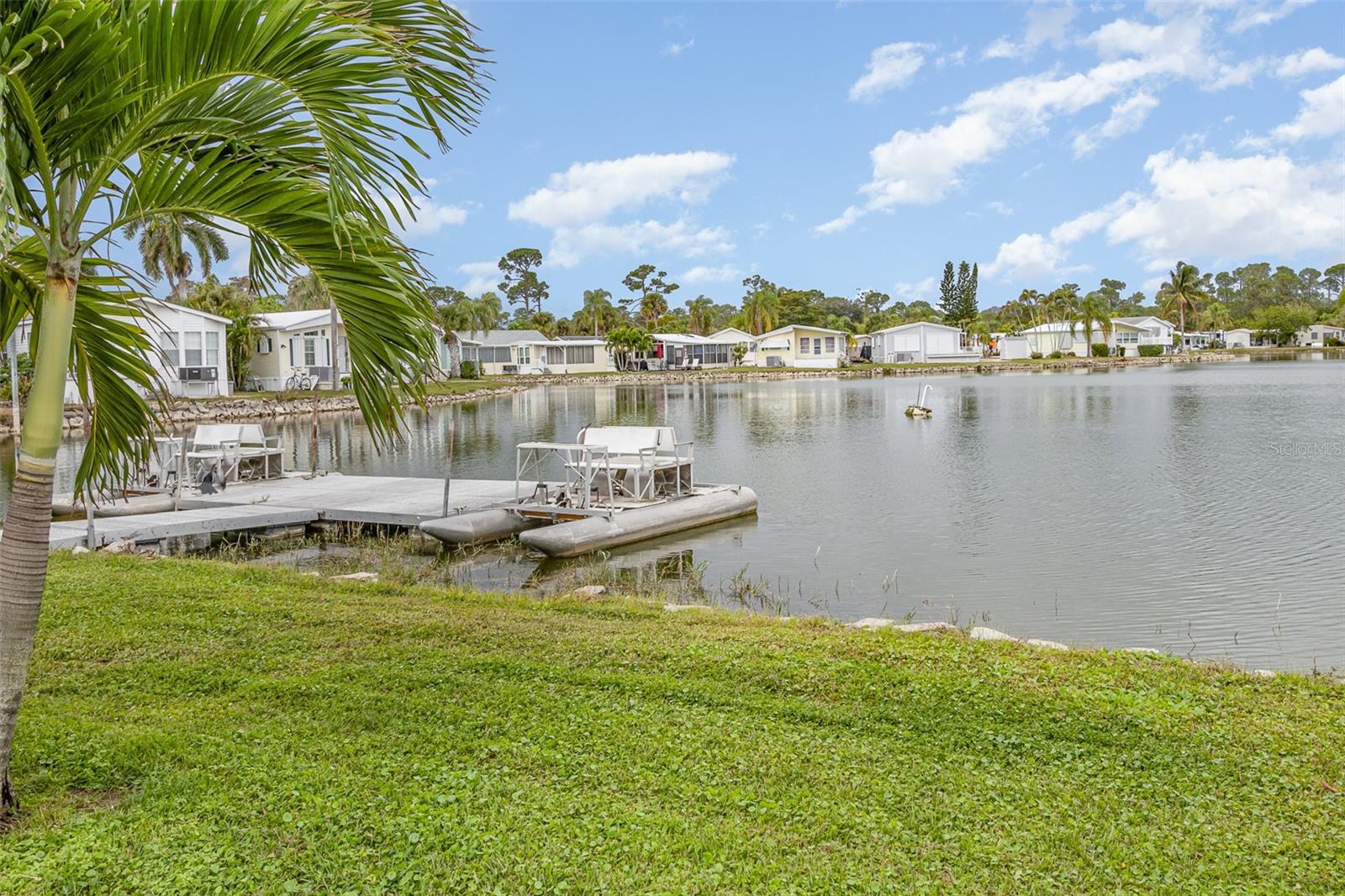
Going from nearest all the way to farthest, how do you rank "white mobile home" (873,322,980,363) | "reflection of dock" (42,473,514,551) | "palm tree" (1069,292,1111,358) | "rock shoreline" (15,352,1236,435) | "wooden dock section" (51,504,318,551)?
"wooden dock section" (51,504,318,551) < "reflection of dock" (42,473,514,551) < "rock shoreline" (15,352,1236,435) < "white mobile home" (873,322,980,363) < "palm tree" (1069,292,1111,358)

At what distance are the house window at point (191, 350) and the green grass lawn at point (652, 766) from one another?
1648 inches

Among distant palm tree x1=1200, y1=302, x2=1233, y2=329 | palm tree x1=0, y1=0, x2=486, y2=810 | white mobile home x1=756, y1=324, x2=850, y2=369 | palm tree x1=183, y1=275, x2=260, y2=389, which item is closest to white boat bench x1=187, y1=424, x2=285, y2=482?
palm tree x1=0, y1=0, x2=486, y2=810

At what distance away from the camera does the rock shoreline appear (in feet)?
144

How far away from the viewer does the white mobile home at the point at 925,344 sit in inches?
3969

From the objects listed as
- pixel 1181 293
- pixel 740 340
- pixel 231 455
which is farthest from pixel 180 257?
pixel 1181 293

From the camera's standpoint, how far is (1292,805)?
15.3ft

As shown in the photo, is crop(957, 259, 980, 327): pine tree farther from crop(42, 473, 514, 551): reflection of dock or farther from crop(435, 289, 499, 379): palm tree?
crop(42, 473, 514, 551): reflection of dock

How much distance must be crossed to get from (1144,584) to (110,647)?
12.1 meters

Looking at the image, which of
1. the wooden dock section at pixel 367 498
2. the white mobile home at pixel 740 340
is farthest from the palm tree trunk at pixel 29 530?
the white mobile home at pixel 740 340

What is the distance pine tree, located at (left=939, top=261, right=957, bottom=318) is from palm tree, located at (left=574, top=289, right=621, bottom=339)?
40241mm

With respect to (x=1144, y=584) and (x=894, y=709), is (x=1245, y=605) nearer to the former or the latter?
(x=1144, y=584)

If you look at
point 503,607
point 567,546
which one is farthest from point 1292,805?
point 567,546

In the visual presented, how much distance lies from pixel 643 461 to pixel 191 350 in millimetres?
35138

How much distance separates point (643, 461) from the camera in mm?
18219
